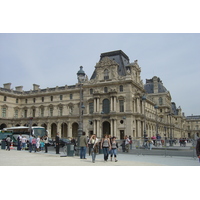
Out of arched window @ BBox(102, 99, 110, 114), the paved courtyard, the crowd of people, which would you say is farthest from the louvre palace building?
the paved courtyard

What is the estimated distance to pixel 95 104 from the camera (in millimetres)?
48812

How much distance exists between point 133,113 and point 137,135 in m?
5.19

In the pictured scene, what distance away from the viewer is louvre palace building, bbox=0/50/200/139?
46.7 metres

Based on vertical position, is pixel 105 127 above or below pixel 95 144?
above

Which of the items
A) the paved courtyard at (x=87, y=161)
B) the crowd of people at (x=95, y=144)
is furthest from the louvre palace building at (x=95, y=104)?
the paved courtyard at (x=87, y=161)

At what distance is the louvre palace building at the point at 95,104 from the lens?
4672 cm

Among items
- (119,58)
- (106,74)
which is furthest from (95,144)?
(119,58)

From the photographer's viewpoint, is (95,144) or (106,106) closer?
(95,144)

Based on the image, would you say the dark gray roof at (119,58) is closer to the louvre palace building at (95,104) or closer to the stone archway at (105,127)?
the louvre palace building at (95,104)

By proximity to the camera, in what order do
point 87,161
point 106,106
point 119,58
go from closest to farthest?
point 87,161
point 106,106
point 119,58

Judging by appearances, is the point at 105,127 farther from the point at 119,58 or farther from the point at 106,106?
the point at 119,58

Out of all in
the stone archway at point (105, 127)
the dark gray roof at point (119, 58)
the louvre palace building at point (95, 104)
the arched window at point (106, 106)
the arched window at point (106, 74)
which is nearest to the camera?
the louvre palace building at point (95, 104)

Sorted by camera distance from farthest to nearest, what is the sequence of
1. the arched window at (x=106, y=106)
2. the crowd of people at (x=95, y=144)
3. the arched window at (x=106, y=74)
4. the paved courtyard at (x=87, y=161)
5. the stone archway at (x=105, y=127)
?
the arched window at (x=106, y=74)
the stone archway at (x=105, y=127)
the arched window at (x=106, y=106)
the crowd of people at (x=95, y=144)
the paved courtyard at (x=87, y=161)

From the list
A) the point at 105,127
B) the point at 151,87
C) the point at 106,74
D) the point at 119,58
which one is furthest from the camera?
the point at 151,87
